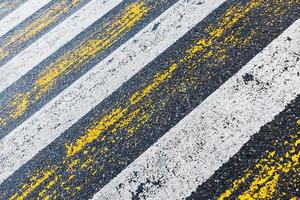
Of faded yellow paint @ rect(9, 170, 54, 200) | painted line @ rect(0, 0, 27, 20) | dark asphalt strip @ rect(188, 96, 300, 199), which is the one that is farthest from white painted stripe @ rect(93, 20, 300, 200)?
painted line @ rect(0, 0, 27, 20)

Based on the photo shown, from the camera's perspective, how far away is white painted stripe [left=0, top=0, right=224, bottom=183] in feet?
10.2

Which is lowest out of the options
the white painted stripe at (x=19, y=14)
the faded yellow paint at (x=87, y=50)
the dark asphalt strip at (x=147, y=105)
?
the dark asphalt strip at (x=147, y=105)

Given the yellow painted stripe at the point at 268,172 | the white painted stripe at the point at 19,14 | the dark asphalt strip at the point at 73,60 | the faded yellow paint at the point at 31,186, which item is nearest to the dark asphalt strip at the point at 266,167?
the yellow painted stripe at the point at 268,172

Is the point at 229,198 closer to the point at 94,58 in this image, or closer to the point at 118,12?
the point at 94,58

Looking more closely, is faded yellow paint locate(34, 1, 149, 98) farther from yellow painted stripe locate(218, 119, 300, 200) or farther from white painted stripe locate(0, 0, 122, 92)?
yellow painted stripe locate(218, 119, 300, 200)

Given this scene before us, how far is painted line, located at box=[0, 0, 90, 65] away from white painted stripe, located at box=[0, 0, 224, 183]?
49.9 inches

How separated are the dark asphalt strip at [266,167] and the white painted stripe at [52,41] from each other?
2.52 metres

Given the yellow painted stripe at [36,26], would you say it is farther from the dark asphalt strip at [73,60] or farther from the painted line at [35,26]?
the dark asphalt strip at [73,60]

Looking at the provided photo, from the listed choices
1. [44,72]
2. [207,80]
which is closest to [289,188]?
[207,80]

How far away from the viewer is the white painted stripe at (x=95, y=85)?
312 cm

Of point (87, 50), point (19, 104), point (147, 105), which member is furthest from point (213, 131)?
point (19, 104)

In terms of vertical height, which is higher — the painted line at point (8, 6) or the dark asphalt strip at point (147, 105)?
the painted line at point (8, 6)

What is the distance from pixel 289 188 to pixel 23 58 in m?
3.20

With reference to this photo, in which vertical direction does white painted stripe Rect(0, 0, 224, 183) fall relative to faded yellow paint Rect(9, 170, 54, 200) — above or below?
above
